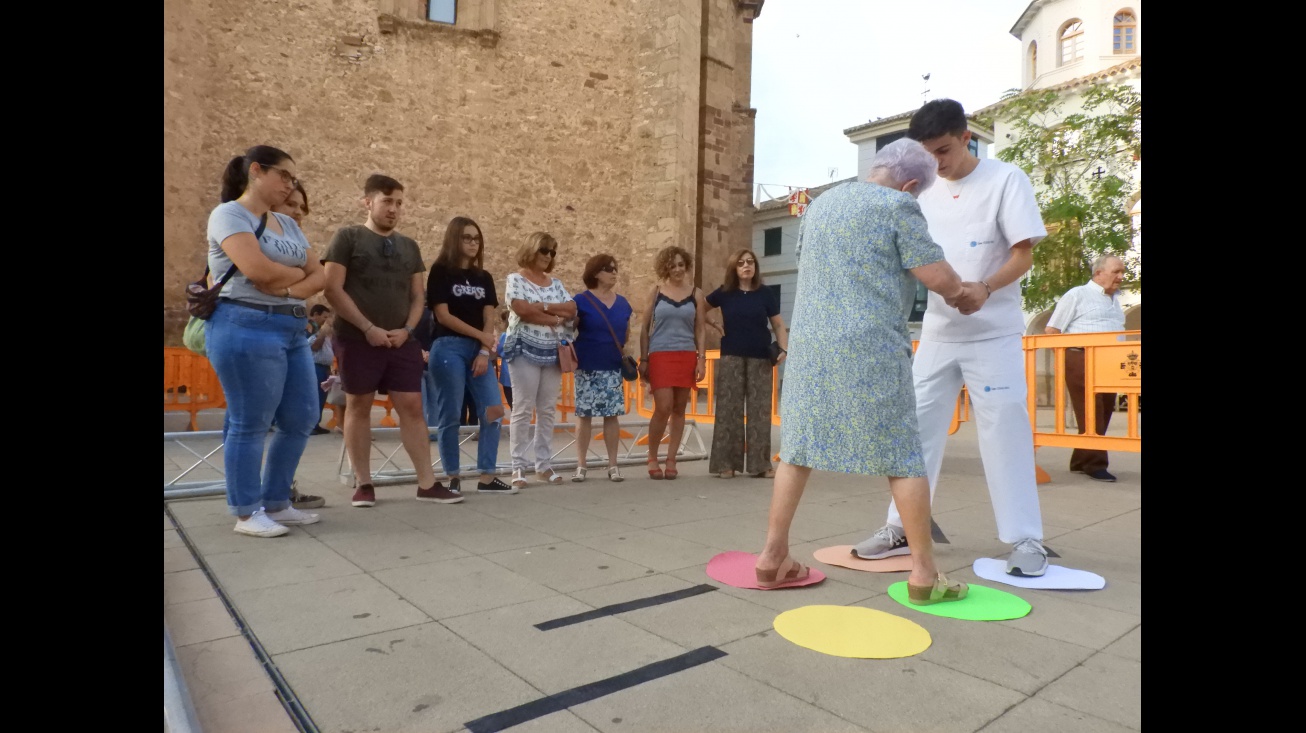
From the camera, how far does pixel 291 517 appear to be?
13.3 feet

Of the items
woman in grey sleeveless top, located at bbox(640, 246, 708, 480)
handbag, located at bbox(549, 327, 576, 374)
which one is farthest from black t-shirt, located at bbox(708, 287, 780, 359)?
handbag, located at bbox(549, 327, 576, 374)

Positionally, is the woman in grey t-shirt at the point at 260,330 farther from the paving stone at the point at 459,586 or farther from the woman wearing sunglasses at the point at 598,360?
the woman wearing sunglasses at the point at 598,360

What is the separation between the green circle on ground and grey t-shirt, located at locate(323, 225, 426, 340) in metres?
3.06

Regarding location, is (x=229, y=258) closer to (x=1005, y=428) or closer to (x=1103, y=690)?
(x=1005, y=428)

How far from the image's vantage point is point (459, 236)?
16.4 feet

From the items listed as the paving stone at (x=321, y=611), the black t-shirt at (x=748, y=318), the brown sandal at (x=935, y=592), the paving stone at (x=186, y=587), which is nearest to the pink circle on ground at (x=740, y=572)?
the brown sandal at (x=935, y=592)

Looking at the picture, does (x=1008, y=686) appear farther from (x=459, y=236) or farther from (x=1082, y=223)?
(x=1082, y=223)

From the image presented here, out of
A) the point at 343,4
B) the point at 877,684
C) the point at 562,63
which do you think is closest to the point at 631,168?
the point at 562,63

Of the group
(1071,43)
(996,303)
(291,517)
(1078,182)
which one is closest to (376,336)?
(291,517)

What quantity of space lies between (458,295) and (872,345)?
3061mm

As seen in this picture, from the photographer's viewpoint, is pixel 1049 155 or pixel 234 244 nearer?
pixel 234 244

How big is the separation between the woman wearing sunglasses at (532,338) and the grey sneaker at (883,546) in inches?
105

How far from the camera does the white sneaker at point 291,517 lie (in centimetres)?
402

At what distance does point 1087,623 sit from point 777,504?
1.07m
